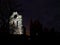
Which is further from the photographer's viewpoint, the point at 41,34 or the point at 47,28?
the point at 47,28

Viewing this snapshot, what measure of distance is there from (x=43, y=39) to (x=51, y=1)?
163cm

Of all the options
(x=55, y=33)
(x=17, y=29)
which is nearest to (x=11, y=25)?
(x=17, y=29)

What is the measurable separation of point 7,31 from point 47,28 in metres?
1.63

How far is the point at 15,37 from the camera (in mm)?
5660

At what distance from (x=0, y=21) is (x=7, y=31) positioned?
51cm

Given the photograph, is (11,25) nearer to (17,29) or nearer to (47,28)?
(17,29)

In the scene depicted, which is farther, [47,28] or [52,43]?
[47,28]

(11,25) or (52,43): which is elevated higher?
(11,25)

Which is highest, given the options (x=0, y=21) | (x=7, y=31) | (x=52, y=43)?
(x=0, y=21)

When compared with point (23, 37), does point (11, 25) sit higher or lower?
higher

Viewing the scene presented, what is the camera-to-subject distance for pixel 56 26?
20.2ft

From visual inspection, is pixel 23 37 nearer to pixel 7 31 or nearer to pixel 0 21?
pixel 7 31

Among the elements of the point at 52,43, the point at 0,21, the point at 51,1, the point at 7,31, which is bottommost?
the point at 52,43

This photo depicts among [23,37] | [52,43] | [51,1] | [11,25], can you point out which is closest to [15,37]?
[23,37]
